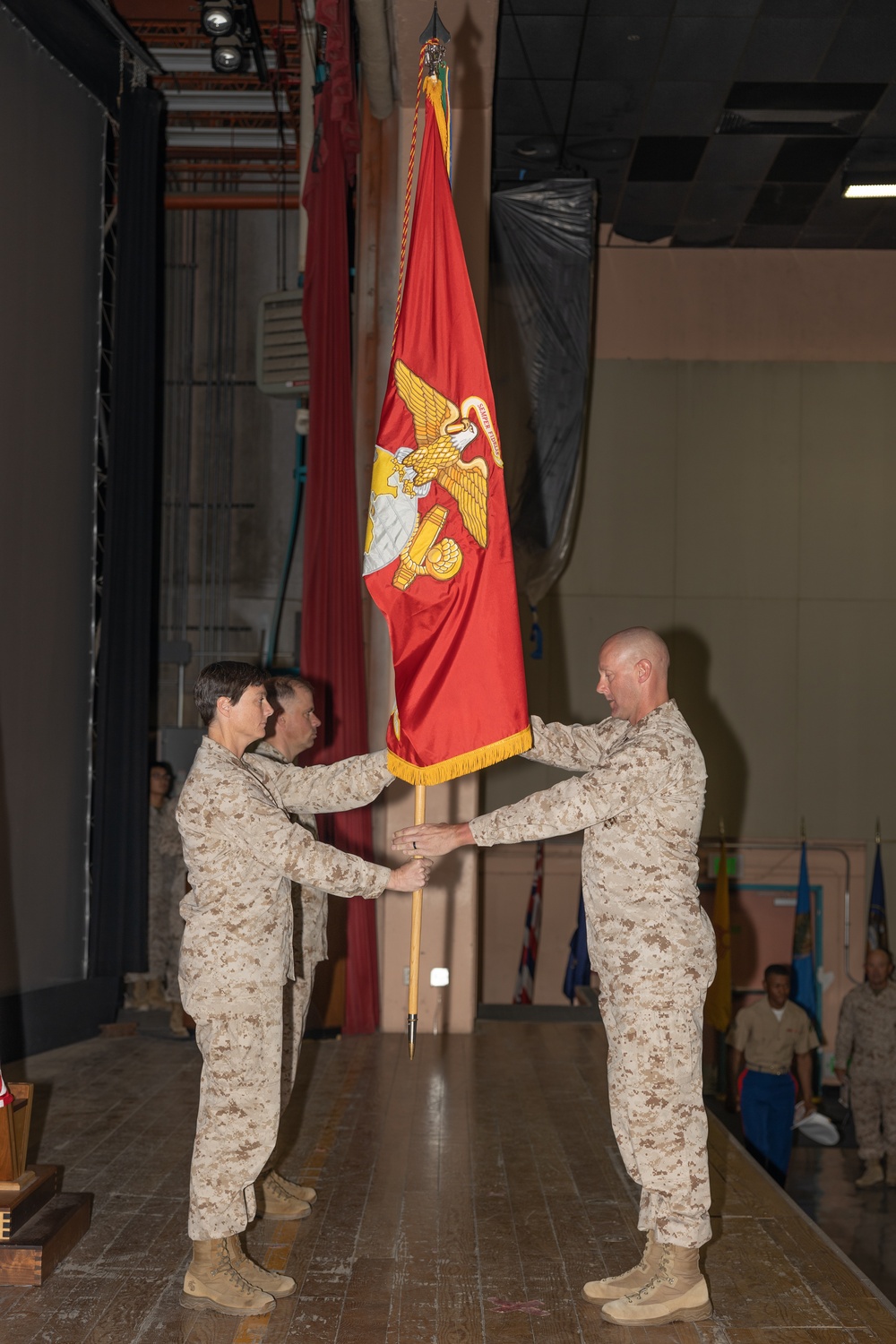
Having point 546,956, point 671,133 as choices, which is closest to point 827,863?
point 546,956

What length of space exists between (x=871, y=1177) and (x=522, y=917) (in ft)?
10.1

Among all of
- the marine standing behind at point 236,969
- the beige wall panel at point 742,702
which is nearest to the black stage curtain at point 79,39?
the marine standing behind at point 236,969

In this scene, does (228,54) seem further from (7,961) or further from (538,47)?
(7,961)

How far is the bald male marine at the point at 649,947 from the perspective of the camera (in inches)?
115

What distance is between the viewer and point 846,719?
966 cm

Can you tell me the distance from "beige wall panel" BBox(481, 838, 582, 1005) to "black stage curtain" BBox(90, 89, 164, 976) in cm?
350

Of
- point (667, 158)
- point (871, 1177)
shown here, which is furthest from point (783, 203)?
point (871, 1177)

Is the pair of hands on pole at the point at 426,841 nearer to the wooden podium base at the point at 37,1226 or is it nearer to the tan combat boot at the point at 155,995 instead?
the wooden podium base at the point at 37,1226

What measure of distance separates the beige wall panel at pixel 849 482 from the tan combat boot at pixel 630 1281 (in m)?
7.44

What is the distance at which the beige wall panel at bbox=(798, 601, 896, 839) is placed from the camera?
9586 mm

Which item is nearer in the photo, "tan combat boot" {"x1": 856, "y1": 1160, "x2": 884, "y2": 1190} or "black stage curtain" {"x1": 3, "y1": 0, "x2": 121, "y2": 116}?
"black stage curtain" {"x1": 3, "y1": 0, "x2": 121, "y2": 116}

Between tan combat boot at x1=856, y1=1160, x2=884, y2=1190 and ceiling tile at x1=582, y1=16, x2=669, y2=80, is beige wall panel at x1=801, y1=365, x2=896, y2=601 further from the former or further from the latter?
tan combat boot at x1=856, y1=1160, x2=884, y2=1190

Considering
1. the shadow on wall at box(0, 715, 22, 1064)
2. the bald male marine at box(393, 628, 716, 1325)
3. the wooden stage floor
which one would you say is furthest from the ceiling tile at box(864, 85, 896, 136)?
the shadow on wall at box(0, 715, 22, 1064)

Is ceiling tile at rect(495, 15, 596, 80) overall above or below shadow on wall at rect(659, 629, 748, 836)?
above
